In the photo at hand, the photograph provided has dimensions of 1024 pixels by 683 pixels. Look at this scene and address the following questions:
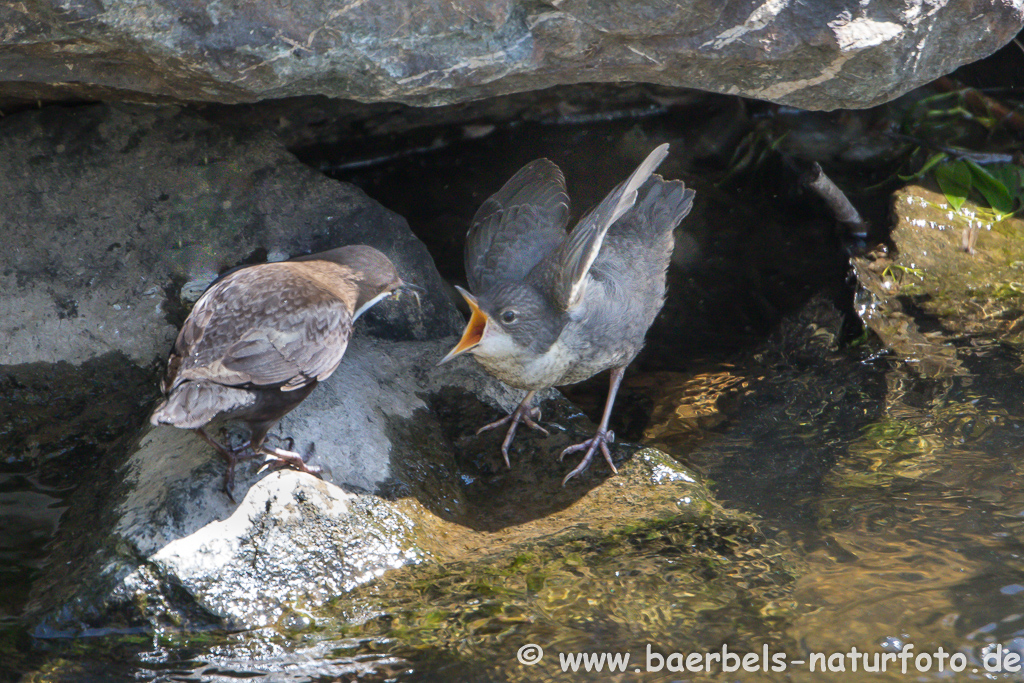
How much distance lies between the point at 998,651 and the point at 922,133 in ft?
12.2

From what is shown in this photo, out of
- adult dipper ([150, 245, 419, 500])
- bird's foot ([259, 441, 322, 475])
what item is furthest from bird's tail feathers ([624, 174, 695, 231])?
bird's foot ([259, 441, 322, 475])

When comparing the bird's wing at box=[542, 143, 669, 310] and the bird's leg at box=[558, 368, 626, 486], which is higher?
the bird's wing at box=[542, 143, 669, 310]

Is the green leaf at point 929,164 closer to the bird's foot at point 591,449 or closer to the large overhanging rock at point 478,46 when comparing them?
the large overhanging rock at point 478,46

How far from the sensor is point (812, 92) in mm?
3875

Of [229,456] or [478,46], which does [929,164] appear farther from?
[229,456]

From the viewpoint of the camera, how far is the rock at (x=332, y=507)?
2.72 metres

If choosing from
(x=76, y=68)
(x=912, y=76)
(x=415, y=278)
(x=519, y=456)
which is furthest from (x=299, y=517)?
(x=912, y=76)

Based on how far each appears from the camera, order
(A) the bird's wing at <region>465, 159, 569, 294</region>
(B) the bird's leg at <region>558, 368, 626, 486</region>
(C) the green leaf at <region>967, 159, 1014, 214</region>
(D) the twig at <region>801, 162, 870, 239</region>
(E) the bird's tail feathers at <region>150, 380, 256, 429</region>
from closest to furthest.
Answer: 1. (E) the bird's tail feathers at <region>150, 380, 256, 429</region>
2. (B) the bird's leg at <region>558, 368, 626, 486</region>
3. (A) the bird's wing at <region>465, 159, 569, 294</region>
4. (D) the twig at <region>801, 162, 870, 239</region>
5. (C) the green leaf at <region>967, 159, 1014, 214</region>

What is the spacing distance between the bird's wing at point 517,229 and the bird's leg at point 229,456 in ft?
4.19

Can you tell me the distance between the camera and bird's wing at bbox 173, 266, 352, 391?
2.95m

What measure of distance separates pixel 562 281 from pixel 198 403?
1415mm

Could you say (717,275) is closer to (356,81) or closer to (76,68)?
(356,81)

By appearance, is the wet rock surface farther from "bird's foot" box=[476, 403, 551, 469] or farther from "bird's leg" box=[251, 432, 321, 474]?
"bird's leg" box=[251, 432, 321, 474]

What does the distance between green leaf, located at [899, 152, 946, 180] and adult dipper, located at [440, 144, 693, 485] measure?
5.77 feet
